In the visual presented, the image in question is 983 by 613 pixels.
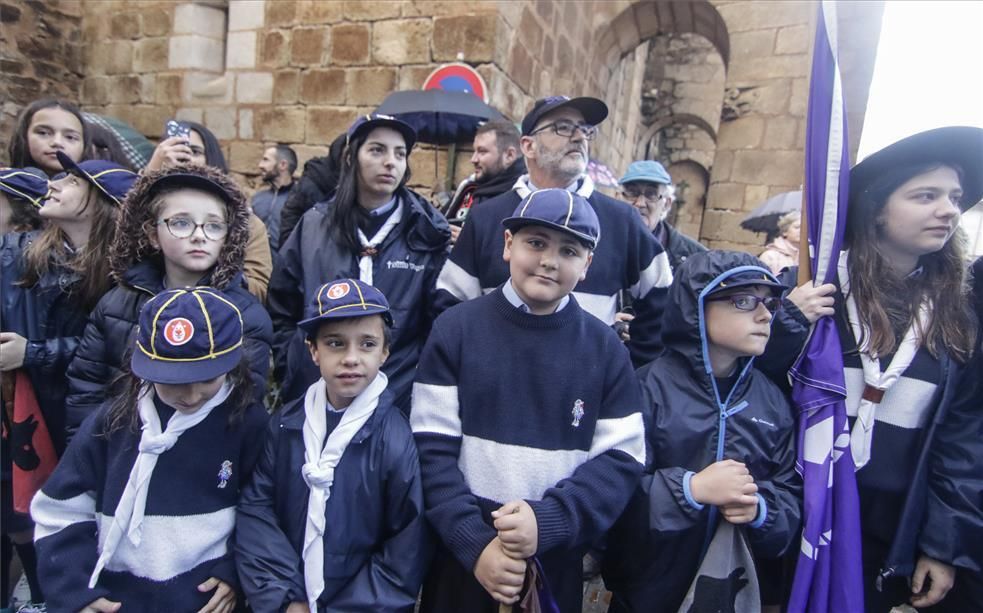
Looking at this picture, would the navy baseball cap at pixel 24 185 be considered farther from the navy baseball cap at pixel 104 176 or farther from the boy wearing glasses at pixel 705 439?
the boy wearing glasses at pixel 705 439

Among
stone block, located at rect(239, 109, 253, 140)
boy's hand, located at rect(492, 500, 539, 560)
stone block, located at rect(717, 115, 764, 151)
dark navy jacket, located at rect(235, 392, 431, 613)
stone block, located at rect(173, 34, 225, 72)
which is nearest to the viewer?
boy's hand, located at rect(492, 500, 539, 560)

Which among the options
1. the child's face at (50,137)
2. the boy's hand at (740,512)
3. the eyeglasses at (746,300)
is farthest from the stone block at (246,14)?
the boy's hand at (740,512)

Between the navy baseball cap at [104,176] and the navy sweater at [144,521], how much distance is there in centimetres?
98

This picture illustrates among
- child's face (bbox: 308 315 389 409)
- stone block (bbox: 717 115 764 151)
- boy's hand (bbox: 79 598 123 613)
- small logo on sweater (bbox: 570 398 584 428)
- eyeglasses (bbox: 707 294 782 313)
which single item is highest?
stone block (bbox: 717 115 764 151)

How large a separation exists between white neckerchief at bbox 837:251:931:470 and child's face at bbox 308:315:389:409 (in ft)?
5.01

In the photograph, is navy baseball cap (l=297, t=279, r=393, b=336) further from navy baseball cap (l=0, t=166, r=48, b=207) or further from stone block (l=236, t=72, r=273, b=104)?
stone block (l=236, t=72, r=273, b=104)

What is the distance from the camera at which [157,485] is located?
1565 millimetres

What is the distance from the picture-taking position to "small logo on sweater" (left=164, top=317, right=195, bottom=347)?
1.53 metres

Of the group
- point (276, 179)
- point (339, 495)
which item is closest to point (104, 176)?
point (339, 495)

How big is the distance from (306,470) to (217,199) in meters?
1.04

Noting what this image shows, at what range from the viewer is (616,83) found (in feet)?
30.7

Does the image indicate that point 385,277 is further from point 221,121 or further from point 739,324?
point 221,121

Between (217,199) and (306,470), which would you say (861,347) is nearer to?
(306,470)

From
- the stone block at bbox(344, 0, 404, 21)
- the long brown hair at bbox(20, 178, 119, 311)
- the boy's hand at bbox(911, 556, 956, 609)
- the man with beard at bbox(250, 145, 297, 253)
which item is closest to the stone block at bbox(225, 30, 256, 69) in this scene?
the stone block at bbox(344, 0, 404, 21)
